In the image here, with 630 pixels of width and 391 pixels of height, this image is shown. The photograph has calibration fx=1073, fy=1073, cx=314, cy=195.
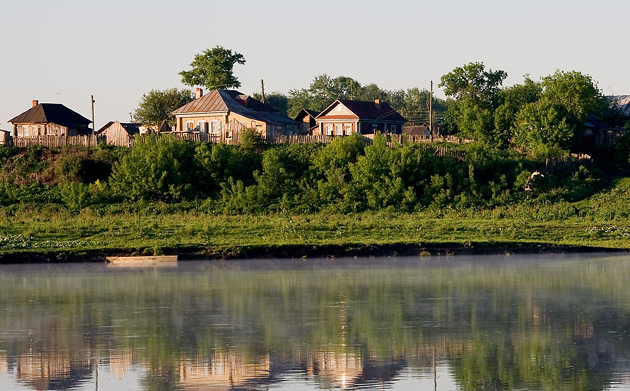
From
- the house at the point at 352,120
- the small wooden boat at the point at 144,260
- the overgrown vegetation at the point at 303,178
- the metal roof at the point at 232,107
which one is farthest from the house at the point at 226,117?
the small wooden boat at the point at 144,260

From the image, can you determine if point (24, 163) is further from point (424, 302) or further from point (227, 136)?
point (424, 302)

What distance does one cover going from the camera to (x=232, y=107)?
289 feet

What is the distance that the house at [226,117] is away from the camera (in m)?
87.2

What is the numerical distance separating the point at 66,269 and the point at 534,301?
21.0m

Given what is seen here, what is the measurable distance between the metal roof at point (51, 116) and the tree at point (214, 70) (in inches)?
498

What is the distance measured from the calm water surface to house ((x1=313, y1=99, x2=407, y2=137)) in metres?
49.1

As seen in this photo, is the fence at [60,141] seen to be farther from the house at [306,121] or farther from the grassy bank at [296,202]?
the house at [306,121]

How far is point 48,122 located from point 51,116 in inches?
50.8

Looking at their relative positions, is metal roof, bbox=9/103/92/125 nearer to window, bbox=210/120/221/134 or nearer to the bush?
window, bbox=210/120/221/134

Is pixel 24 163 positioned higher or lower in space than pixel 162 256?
higher

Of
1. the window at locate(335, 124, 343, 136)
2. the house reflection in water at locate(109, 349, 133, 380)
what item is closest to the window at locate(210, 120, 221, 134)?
the window at locate(335, 124, 343, 136)

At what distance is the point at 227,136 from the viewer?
78688 mm

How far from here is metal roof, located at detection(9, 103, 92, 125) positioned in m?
98.6

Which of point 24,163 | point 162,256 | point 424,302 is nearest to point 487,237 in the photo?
point 162,256
